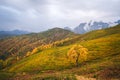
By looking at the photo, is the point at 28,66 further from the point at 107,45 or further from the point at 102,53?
the point at 107,45

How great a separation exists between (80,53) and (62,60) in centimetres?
2885

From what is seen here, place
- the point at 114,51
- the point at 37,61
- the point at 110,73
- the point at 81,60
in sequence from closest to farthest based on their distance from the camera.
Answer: the point at 110,73 < the point at 81,60 < the point at 114,51 < the point at 37,61

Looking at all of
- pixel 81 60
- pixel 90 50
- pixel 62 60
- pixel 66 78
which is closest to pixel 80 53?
pixel 81 60

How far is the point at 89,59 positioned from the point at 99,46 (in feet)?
103

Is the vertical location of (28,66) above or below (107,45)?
below

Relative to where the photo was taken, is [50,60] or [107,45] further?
[107,45]

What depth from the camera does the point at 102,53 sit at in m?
145

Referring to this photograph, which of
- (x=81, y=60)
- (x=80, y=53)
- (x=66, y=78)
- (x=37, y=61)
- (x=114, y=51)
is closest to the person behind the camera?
(x=66, y=78)

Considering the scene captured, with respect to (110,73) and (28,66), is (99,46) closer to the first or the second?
(28,66)

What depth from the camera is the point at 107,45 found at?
16262 centimetres

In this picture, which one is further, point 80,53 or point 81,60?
point 81,60

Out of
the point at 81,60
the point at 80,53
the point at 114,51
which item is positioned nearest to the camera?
the point at 80,53

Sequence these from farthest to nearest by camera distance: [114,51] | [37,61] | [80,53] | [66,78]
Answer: [37,61] < [114,51] < [80,53] < [66,78]

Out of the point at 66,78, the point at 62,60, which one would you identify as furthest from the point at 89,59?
the point at 66,78
